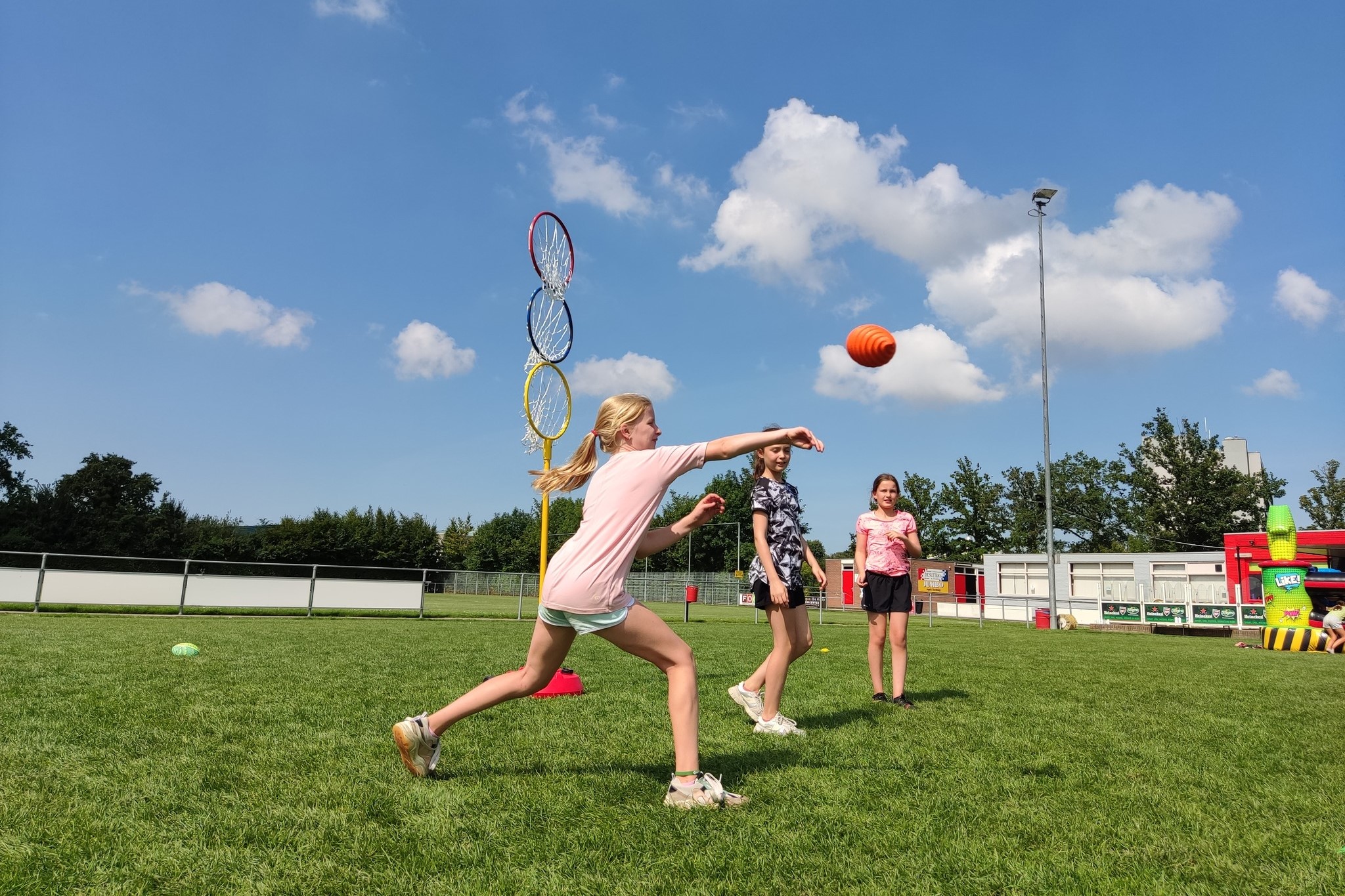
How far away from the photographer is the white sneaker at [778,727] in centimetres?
519

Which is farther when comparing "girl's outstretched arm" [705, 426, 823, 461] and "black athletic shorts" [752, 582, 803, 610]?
"black athletic shorts" [752, 582, 803, 610]

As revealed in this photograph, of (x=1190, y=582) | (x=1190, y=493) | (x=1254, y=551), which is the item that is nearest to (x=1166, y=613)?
(x=1254, y=551)

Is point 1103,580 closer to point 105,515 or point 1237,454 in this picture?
point 1237,454

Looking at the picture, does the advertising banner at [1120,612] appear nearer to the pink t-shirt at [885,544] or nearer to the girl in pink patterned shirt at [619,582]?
the pink t-shirt at [885,544]

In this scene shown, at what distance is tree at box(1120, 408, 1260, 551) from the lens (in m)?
57.5

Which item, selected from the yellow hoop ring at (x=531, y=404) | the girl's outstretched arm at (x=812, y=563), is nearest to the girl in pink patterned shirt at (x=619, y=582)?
the girl's outstretched arm at (x=812, y=563)

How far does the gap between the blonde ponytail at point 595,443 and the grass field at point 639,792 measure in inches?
57.2

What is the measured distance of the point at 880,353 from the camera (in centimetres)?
560

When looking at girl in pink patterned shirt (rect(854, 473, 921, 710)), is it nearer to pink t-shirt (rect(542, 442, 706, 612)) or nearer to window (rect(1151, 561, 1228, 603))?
pink t-shirt (rect(542, 442, 706, 612))

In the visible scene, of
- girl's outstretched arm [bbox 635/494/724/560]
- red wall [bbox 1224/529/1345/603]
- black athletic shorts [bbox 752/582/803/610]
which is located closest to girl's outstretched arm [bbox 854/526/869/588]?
black athletic shorts [bbox 752/582/803/610]

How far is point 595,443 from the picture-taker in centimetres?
404

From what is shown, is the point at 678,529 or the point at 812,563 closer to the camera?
the point at 678,529

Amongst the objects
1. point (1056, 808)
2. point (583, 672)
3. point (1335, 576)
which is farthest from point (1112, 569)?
point (1056, 808)

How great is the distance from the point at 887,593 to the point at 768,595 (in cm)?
154
